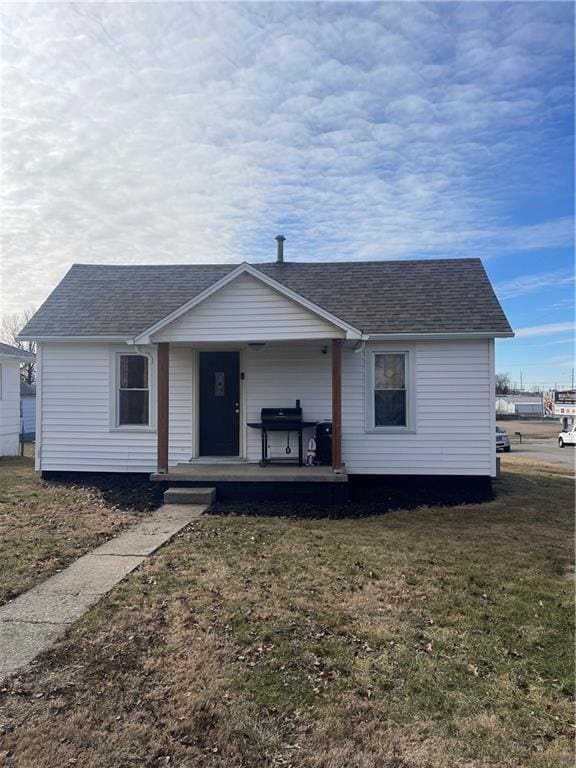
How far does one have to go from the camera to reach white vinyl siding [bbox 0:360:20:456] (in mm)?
16375

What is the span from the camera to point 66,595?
15.5 feet

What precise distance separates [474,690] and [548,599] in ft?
6.55

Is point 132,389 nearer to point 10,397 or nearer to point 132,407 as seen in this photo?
point 132,407

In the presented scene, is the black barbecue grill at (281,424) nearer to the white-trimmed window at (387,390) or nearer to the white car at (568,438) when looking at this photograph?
the white-trimmed window at (387,390)

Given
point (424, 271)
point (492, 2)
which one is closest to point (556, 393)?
point (424, 271)

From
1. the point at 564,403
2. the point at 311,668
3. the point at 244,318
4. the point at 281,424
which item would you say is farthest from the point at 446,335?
the point at 564,403

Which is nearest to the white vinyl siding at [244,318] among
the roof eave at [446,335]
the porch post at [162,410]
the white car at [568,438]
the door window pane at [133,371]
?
the porch post at [162,410]

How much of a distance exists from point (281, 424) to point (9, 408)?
455 inches

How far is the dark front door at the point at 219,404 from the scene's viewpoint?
421 inches

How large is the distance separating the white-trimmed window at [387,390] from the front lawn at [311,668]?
418 centimetres

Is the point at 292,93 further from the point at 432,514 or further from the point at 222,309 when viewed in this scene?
the point at 432,514

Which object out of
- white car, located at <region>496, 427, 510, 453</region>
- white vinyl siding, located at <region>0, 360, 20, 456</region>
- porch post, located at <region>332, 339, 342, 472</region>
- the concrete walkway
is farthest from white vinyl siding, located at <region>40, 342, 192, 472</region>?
white car, located at <region>496, 427, 510, 453</region>

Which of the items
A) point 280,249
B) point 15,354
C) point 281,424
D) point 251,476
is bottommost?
point 251,476

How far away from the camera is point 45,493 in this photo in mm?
9695
